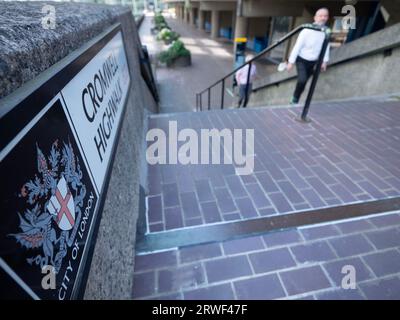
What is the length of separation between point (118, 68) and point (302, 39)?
2.95 meters

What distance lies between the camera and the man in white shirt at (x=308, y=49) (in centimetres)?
344

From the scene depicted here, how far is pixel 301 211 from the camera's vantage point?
201 cm

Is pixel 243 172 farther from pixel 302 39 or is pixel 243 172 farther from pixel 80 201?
pixel 302 39

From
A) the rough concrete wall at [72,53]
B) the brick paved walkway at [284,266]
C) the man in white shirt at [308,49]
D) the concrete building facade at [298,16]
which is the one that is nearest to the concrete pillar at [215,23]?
the concrete building facade at [298,16]

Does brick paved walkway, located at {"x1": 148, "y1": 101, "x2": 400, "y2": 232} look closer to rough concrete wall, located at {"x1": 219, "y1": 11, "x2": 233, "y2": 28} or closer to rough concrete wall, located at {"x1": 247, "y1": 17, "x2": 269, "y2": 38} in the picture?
rough concrete wall, located at {"x1": 247, "y1": 17, "x2": 269, "y2": 38}

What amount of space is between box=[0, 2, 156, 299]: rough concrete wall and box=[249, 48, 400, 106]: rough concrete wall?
15.3ft

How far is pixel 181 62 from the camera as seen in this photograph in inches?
578

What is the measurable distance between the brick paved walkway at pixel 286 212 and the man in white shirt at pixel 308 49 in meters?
1.09

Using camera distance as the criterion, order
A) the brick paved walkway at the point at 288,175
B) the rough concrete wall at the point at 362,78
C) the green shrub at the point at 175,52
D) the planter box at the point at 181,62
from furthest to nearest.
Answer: the planter box at the point at 181,62 < the green shrub at the point at 175,52 < the rough concrete wall at the point at 362,78 < the brick paved walkway at the point at 288,175

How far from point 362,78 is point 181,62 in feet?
38.5

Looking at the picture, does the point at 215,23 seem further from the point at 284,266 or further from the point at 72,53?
the point at 284,266

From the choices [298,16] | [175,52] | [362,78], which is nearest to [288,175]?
[362,78]

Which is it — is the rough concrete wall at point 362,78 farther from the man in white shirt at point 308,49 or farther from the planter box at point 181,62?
the planter box at point 181,62
